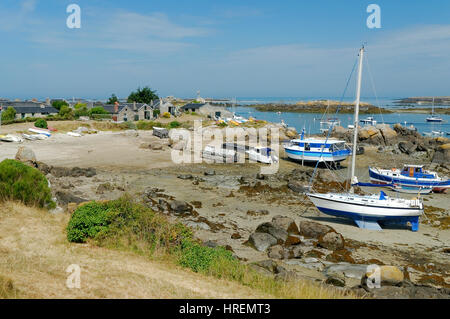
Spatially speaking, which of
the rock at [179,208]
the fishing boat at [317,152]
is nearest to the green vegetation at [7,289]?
the rock at [179,208]

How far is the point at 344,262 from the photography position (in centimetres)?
1641

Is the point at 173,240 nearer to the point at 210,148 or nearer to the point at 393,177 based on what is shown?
the point at 393,177

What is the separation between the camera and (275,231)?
1898 centimetres

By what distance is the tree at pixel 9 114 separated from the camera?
6133cm

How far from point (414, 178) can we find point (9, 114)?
60.0 m

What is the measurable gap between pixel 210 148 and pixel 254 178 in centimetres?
1074

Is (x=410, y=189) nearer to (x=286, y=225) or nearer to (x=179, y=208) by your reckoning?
(x=286, y=225)

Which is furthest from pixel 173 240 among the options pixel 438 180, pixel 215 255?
pixel 438 180

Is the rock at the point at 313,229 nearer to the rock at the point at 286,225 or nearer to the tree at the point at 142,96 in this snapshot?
the rock at the point at 286,225

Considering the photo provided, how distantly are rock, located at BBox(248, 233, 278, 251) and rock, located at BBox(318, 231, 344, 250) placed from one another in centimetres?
233

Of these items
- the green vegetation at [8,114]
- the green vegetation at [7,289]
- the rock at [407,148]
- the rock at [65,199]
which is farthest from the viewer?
the green vegetation at [8,114]

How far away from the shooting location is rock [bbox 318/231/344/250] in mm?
18016

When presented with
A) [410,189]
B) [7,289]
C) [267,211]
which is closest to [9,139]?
[267,211]

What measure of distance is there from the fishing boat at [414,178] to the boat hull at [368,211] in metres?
11.2
